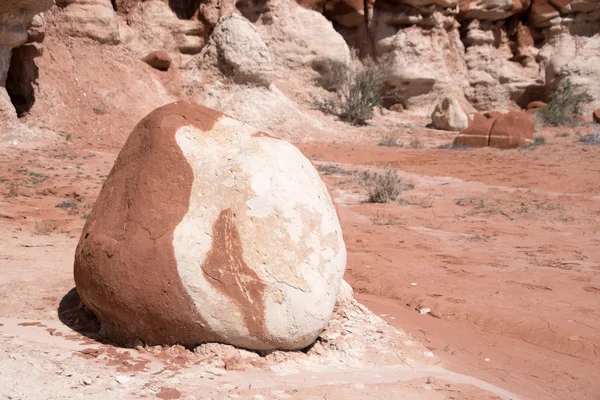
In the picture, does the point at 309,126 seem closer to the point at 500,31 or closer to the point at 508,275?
the point at 508,275

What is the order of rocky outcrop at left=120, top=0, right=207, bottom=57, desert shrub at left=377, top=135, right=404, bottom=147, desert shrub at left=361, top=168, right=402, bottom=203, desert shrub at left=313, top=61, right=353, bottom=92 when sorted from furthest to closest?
1. desert shrub at left=313, top=61, right=353, bottom=92
2. rocky outcrop at left=120, top=0, right=207, bottom=57
3. desert shrub at left=377, top=135, right=404, bottom=147
4. desert shrub at left=361, top=168, right=402, bottom=203

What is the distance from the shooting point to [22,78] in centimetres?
1102

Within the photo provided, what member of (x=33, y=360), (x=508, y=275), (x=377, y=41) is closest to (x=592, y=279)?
(x=508, y=275)

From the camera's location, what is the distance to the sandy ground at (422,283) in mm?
2926

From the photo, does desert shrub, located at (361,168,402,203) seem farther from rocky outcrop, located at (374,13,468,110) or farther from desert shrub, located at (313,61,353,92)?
rocky outcrop, located at (374,13,468,110)

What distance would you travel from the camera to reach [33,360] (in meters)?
2.85

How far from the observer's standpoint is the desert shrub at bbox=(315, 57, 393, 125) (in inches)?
642

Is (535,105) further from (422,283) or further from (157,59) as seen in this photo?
(422,283)

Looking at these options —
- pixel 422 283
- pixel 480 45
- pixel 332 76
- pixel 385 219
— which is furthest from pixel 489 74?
pixel 422 283

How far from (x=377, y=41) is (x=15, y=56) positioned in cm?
1193

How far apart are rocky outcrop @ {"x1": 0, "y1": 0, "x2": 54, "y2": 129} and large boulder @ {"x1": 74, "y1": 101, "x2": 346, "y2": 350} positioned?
7.36 meters

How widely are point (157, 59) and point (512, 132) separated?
7.83 metres

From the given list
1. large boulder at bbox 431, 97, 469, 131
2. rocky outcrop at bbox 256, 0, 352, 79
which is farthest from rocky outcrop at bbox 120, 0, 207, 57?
large boulder at bbox 431, 97, 469, 131

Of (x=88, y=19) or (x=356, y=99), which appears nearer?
(x=88, y=19)
